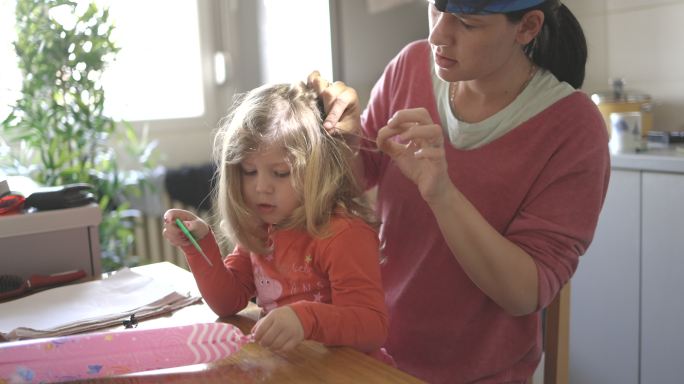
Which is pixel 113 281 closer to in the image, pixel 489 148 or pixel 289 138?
pixel 289 138

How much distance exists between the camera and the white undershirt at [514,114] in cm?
112

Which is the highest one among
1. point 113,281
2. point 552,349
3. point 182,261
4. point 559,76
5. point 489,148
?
point 559,76

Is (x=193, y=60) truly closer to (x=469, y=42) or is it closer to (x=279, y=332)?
(x=469, y=42)

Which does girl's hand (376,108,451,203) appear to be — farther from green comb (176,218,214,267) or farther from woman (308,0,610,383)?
green comb (176,218,214,267)

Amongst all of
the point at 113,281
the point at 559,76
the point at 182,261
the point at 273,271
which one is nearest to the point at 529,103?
the point at 559,76

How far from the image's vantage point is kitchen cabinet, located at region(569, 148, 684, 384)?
184 centimetres

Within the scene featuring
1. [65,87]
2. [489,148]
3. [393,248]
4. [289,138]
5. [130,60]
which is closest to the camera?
[289,138]

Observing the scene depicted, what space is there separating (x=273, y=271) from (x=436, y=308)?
0.31 meters

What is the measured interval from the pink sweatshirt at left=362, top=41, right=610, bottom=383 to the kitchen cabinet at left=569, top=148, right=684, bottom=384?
0.84 m

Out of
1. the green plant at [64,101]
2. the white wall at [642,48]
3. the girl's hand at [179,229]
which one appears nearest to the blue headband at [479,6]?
the girl's hand at [179,229]

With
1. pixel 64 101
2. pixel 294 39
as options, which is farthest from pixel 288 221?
pixel 294 39

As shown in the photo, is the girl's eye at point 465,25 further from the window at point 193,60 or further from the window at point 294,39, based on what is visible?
the window at point 193,60

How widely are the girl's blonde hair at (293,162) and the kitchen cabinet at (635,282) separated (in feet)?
→ 3.59

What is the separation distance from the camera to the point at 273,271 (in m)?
1.06
